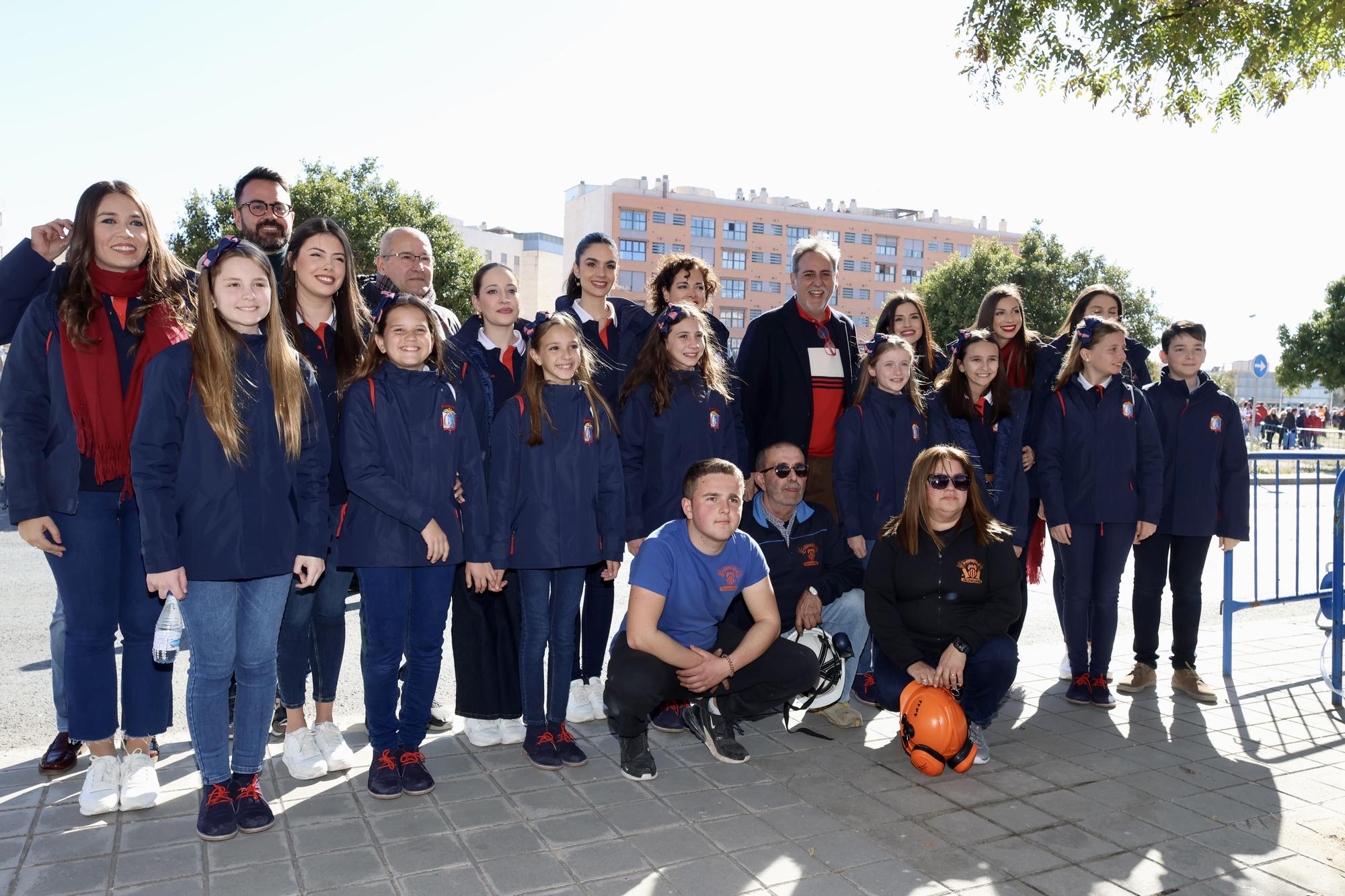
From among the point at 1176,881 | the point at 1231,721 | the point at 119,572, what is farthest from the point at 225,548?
the point at 1231,721

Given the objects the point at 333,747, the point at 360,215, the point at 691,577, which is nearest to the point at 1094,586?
the point at 691,577

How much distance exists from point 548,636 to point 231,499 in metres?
1.61

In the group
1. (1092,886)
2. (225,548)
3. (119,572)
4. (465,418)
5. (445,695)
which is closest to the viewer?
(1092,886)

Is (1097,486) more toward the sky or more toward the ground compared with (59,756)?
more toward the sky

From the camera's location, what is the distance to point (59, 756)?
425cm

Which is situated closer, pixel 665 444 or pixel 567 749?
pixel 567 749

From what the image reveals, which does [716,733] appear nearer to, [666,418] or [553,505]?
[553,505]

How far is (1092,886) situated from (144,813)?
358 cm

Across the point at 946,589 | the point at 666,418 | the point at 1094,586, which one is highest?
the point at 666,418

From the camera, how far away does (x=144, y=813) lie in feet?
12.7

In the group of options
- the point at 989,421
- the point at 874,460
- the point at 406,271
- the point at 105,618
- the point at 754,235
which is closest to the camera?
the point at 105,618

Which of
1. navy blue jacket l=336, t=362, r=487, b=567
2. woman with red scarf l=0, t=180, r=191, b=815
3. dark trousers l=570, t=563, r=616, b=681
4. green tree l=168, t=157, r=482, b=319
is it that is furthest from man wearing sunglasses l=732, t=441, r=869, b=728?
green tree l=168, t=157, r=482, b=319

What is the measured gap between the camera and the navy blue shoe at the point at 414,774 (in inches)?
162

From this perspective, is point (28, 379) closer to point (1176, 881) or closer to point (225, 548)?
point (225, 548)
